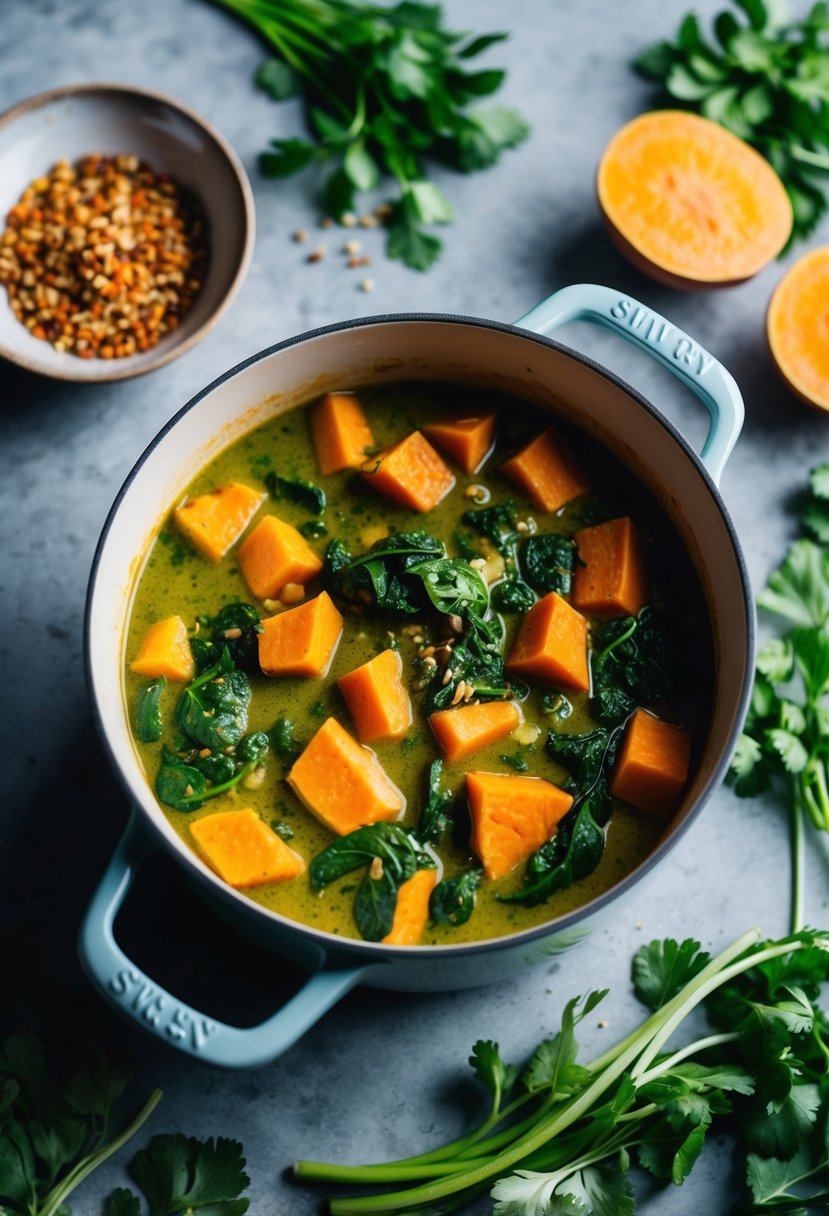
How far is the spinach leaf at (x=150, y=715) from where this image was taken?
11.1 feet

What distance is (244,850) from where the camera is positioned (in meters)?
3.25

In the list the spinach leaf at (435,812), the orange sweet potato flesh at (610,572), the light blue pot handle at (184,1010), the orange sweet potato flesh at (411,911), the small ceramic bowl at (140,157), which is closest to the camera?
the light blue pot handle at (184,1010)

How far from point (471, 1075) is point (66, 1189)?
117 centimetres

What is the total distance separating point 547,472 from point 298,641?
917 mm

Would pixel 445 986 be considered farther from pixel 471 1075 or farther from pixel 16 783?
pixel 16 783

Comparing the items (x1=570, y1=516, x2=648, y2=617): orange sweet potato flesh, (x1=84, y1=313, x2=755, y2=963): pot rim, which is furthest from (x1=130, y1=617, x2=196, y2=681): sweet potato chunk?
(x1=570, y1=516, x2=648, y2=617): orange sweet potato flesh

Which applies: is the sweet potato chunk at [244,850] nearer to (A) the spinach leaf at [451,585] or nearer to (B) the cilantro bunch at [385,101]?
(A) the spinach leaf at [451,585]

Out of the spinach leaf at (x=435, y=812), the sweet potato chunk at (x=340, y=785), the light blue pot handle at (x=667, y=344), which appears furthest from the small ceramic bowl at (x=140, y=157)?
the spinach leaf at (x=435, y=812)

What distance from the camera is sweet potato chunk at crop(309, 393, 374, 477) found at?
366 cm

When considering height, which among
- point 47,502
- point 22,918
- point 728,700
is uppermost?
point 47,502

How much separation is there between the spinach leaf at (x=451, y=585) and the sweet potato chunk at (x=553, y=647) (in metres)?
0.16

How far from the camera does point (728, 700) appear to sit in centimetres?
328

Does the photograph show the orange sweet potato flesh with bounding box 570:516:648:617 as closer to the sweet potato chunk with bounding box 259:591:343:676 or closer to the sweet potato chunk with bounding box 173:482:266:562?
the sweet potato chunk with bounding box 259:591:343:676

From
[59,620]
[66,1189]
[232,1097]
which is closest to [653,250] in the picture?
[59,620]
